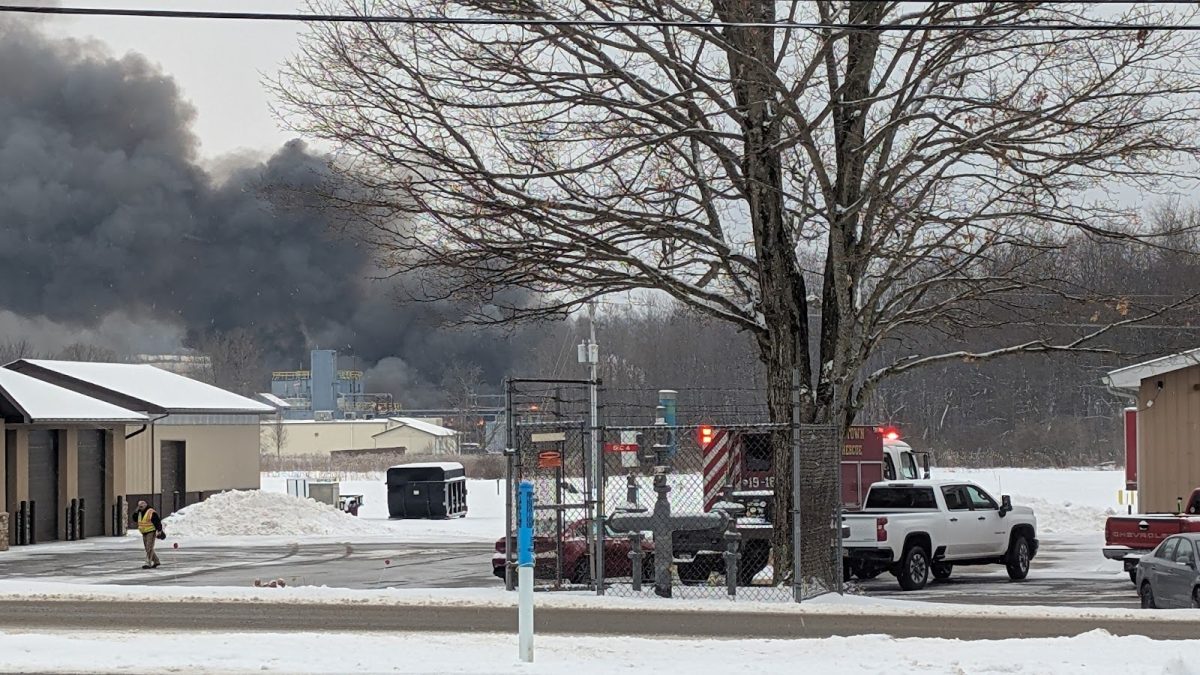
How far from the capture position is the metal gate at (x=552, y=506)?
1748 centimetres

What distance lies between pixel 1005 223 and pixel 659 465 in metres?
5.59

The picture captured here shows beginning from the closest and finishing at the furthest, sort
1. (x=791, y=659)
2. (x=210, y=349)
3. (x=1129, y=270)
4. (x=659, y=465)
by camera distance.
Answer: (x=791, y=659) → (x=659, y=465) → (x=1129, y=270) → (x=210, y=349)

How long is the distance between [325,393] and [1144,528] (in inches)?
4063

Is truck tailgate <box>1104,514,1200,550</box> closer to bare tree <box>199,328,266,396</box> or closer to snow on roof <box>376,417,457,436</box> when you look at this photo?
snow on roof <box>376,417,457,436</box>

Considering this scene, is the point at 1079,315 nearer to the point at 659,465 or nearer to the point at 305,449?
the point at 659,465

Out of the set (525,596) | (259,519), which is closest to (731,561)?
(525,596)

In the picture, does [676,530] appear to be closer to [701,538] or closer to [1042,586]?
[701,538]

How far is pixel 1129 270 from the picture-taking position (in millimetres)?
50750

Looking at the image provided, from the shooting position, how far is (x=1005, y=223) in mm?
18938

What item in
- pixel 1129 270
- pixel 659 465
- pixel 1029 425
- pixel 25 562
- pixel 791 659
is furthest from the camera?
pixel 1029 425

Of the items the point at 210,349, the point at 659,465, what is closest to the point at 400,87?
the point at 659,465

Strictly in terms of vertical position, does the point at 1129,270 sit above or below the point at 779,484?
above

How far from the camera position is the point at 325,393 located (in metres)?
120

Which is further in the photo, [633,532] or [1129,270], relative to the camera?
[1129,270]
